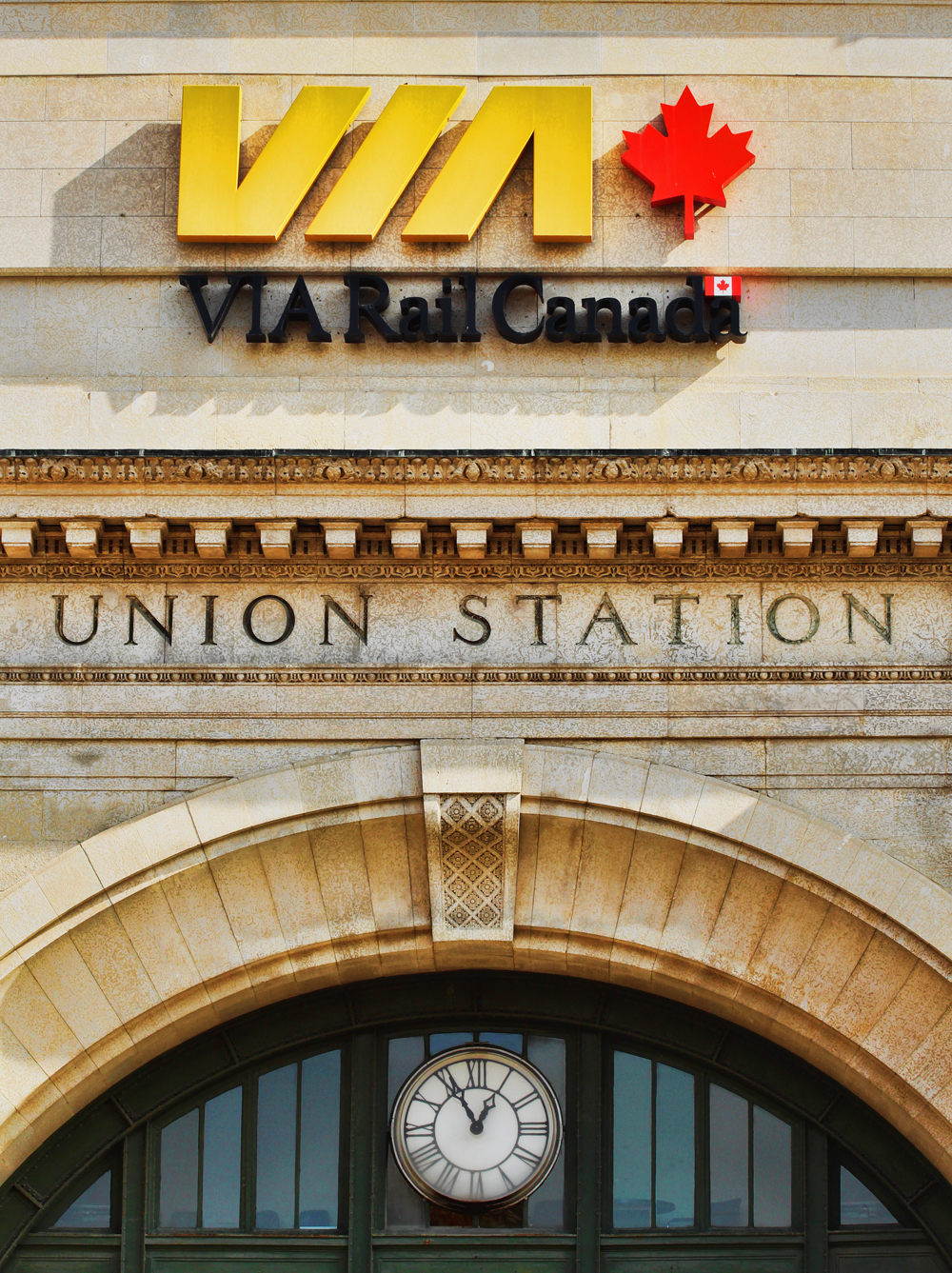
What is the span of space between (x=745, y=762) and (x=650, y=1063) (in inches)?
108

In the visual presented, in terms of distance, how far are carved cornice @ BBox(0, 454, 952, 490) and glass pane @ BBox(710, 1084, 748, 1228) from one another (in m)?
4.97

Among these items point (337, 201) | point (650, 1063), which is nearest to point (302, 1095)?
point (650, 1063)

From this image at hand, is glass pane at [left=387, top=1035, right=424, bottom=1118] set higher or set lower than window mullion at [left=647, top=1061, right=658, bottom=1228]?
higher

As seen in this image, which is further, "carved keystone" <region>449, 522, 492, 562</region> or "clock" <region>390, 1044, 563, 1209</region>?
"clock" <region>390, 1044, 563, 1209</region>

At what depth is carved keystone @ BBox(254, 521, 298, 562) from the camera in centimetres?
1272

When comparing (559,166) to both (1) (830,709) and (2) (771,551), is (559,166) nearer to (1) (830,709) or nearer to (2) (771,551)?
(2) (771,551)

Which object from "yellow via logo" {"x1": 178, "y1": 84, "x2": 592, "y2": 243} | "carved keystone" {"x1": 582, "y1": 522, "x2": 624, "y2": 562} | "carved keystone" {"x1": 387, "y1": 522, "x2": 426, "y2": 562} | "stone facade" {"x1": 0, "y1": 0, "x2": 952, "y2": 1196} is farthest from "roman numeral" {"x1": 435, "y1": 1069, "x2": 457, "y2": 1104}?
"yellow via logo" {"x1": 178, "y1": 84, "x2": 592, "y2": 243}

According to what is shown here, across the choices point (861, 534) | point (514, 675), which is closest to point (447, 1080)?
point (514, 675)

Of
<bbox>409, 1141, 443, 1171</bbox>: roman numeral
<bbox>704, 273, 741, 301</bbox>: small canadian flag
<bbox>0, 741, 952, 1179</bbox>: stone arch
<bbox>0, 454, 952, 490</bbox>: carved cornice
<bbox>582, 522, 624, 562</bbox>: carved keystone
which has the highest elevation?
<bbox>704, 273, 741, 301</bbox>: small canadian flag

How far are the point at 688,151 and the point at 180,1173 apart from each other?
916 cm

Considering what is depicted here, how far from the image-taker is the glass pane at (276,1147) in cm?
1341

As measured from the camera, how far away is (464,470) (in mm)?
12711

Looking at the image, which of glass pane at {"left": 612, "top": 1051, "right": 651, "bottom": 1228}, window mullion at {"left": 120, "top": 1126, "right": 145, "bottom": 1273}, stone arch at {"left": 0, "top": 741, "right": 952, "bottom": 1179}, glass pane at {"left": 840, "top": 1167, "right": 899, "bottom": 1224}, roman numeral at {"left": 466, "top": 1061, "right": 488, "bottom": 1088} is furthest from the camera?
roman numeral at {"left": 466, "top": 1061, "right": 488, "bottom": 1088}

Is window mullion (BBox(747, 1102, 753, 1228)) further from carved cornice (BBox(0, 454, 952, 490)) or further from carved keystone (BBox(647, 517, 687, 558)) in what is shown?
carved cornice (BBox(0, 454, 952, 490))
